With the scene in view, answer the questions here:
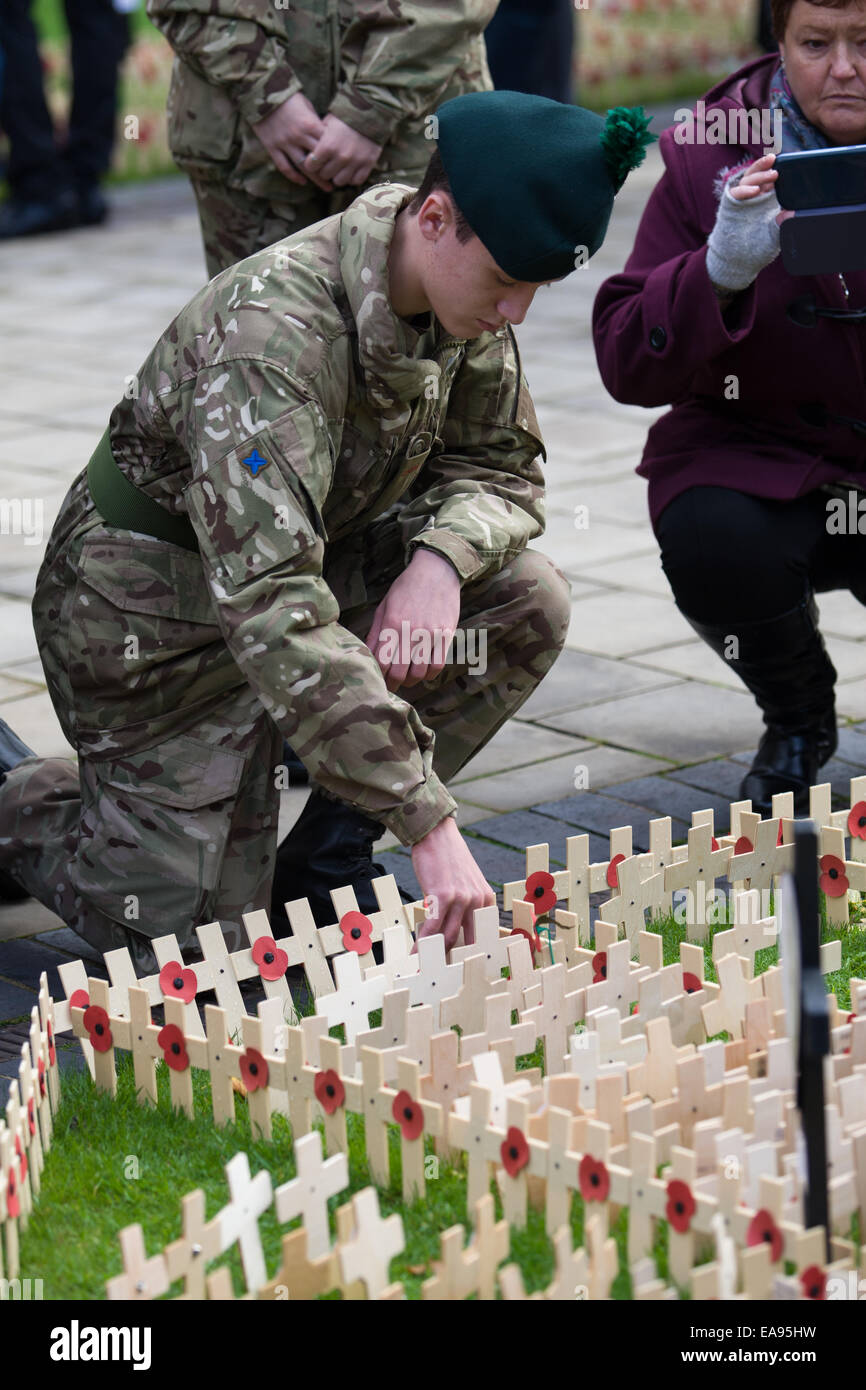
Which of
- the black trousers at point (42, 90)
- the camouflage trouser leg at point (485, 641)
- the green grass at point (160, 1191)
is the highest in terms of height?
the black trousers at point (42, 90)

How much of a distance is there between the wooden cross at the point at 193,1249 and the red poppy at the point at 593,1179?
48 centimetres

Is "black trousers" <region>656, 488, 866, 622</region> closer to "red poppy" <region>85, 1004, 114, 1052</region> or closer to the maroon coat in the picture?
the maroon coat

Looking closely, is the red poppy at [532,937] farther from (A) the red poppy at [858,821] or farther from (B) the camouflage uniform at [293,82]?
(B) the camouflage uniform at [293,82]

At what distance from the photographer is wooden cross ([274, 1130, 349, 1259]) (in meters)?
2.70

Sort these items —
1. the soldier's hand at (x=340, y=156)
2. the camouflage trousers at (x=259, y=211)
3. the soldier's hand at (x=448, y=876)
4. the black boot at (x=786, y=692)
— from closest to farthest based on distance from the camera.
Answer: the soldier's hand at (x=448, y=876), the black boot at (x=786, y=692), the soldier's hand at (x=340, y=156), the camouflage trousers at (x=259, y=211)

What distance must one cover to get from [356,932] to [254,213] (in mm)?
2307

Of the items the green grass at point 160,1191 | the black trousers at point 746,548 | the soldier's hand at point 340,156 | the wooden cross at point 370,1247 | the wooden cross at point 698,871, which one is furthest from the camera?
the soldier's hand at point 340,156

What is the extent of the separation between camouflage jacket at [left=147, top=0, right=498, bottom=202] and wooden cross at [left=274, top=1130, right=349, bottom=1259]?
9.99 feet

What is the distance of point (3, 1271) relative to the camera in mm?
2824

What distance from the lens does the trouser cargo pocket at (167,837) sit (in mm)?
3863

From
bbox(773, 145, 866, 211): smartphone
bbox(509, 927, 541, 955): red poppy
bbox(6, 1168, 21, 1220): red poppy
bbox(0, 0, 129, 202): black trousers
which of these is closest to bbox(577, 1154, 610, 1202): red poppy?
bbox(6, 1168, 21, 1220): red poppy

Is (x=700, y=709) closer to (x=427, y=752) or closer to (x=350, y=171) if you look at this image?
(x=350, y=171)

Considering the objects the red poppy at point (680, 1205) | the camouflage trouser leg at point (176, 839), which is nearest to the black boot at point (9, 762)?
the camouflage trouser leg at point (176, 839)

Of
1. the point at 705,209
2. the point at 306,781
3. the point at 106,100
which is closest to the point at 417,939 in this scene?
the point at 306,781
